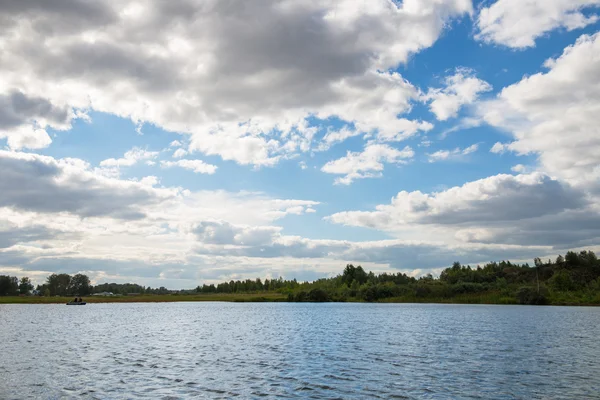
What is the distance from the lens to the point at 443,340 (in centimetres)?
7456

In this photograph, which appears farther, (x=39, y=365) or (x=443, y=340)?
(x=443, y=340)

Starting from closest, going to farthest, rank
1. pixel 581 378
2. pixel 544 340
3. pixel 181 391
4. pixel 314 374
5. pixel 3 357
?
pixel 181 391 < pixel 581 378 < pixel 314 374 < pixel 3 357 < pixel 544 340

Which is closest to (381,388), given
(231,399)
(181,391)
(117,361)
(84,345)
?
(231,399)

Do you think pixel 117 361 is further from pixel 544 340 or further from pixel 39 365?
pixel 544 340

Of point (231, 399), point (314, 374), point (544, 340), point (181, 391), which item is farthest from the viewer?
point (544, 340)

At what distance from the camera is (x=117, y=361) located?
53.0 metres

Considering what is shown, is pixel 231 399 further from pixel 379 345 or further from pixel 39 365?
pixel 379 345

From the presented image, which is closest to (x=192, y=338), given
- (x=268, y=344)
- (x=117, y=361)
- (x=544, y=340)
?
(x=268, y=344)

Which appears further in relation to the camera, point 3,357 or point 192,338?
point 192,338

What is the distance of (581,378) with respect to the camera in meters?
41.9

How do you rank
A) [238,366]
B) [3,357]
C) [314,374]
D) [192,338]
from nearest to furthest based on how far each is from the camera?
1. [314,374]
2. [238,366]
3. [3,357]
4. [192,338]

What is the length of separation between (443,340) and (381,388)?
40.7m

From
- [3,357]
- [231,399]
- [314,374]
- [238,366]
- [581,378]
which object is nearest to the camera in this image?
[231,399]

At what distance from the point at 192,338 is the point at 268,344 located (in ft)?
54.9
